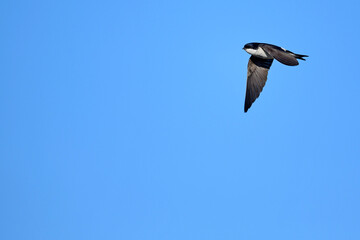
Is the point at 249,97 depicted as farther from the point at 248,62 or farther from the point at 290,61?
the point at 290,61

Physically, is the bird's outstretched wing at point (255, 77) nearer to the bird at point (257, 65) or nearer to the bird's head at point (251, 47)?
the bird at point (257, 65)

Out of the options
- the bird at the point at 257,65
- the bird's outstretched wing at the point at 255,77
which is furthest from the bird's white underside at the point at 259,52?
the bird's outstretched wing at the point at 255,77

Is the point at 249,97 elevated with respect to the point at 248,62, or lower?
lower

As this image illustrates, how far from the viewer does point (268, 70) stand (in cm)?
1742

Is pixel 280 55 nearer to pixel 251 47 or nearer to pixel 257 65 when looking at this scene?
pixel 251 47

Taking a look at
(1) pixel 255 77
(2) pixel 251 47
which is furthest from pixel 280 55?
(1) pixel 255 77

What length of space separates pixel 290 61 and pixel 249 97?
9.39ft

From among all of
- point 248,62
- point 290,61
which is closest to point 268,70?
point 248,62

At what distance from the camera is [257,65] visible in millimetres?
17562

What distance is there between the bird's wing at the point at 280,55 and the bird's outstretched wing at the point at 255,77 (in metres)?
1.05

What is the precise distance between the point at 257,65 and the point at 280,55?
2645 mm

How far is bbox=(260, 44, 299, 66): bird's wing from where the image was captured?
1393cm

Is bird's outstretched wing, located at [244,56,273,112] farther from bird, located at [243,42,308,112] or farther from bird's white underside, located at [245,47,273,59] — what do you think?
bird's white underside, located at [245,47,273,59]

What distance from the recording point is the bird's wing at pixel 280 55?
548 inches
